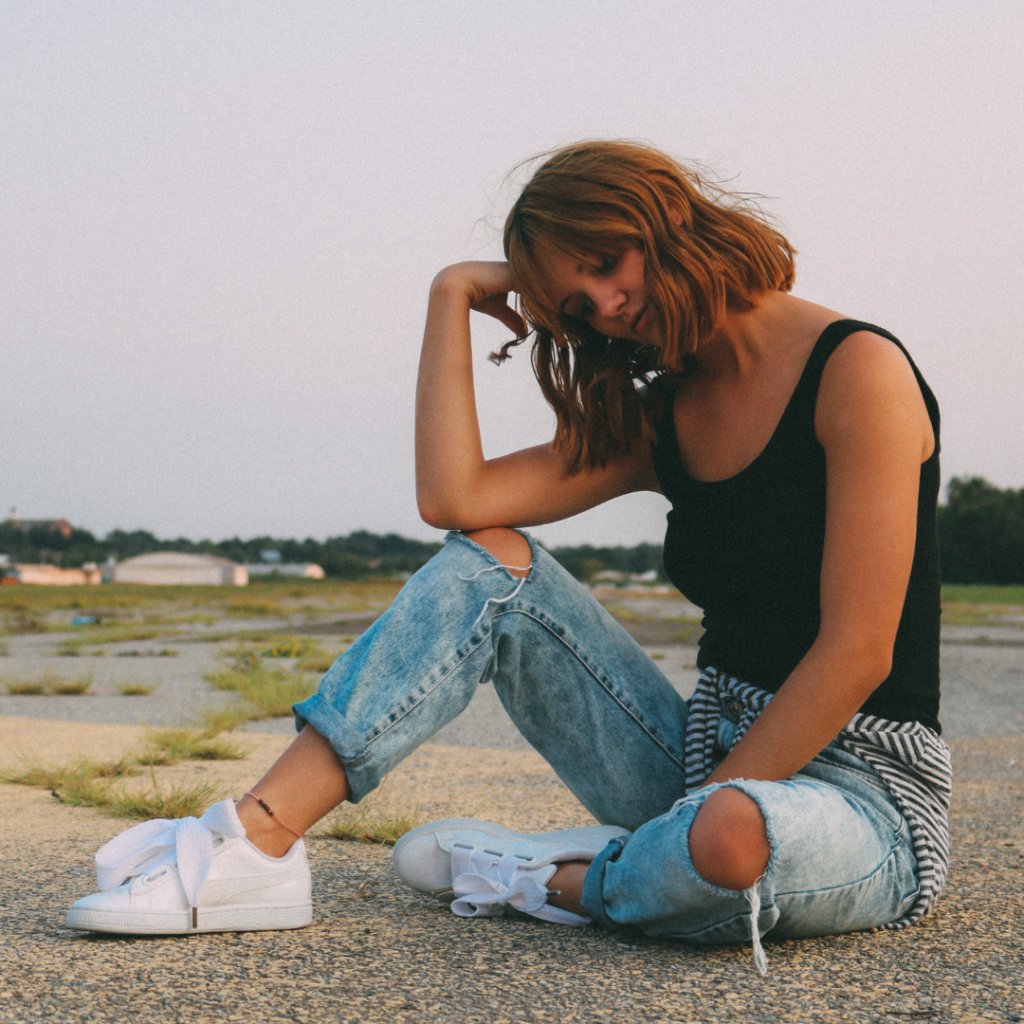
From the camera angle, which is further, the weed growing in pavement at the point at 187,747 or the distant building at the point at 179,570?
the distant building at the point at 179,570

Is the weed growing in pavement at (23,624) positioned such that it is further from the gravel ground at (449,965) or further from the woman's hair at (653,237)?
the woman's hair at (653,237)

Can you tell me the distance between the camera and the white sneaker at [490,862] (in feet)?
5.94

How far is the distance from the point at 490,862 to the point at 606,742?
1.02 ft

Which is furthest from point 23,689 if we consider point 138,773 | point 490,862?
point 490,862

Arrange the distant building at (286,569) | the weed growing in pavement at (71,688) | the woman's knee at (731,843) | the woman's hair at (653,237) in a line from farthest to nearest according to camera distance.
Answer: the distant building at (286,569) → the weed growing in pavement at (71,688) → the woman's hair at (653,237) → the woman's knee at (731,843)

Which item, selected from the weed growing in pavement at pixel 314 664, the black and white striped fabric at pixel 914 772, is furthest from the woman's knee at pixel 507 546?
the weed growing in pavement at pixel 314 664

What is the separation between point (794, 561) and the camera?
181 centimetres

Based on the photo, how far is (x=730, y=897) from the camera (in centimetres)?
152

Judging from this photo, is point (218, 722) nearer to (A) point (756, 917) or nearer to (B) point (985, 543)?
(A) point (756, 917)

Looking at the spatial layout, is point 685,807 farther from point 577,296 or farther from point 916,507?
point 577,296

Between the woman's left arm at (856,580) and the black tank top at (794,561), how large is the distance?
0.10 metres

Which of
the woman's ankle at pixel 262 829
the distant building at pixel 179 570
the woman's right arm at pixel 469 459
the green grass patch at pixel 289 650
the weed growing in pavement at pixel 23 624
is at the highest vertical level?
the woman's right arm at pixel 469 459

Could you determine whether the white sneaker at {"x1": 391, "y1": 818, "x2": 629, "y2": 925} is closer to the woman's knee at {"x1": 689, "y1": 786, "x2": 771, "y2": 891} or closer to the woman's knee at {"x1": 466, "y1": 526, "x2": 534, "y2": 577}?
the woman's knee at {"x1": 689, "y1": 786, "x2": 771, "y2": 891}

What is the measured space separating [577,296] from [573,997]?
121 cm
